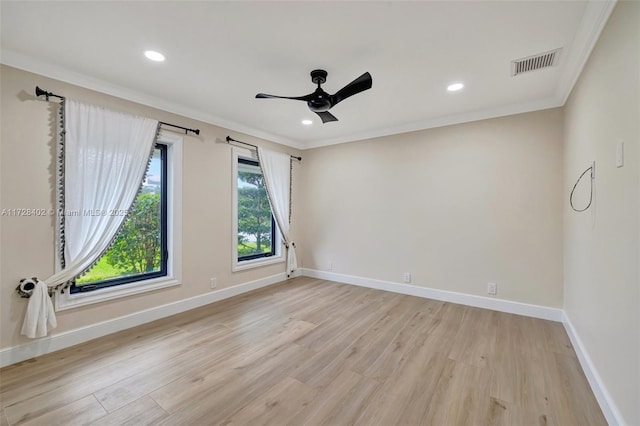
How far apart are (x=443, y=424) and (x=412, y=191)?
306cm

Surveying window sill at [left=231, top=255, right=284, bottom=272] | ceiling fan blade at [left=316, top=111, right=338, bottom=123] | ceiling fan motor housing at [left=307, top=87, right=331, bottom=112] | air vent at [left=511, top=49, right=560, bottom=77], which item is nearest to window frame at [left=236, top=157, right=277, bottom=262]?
window sill at [left=231, top=255, right=284, bottom=272]

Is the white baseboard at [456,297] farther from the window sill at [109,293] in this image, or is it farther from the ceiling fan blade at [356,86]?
the ceiling fan blade at [356,86]

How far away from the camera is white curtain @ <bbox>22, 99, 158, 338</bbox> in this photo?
2482mm

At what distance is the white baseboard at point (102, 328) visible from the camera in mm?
2322

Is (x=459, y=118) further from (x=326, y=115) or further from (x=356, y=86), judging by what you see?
(x=356, y=86)

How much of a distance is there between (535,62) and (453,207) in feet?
6.25

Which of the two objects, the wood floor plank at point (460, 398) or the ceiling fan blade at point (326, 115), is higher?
the ceiling fan blade at point (326, 115)

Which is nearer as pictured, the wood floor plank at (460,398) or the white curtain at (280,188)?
the wood floor plank at (460,398)

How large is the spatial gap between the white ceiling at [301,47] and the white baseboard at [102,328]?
2.41 metres

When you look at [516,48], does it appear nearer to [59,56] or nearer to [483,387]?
[483,387]

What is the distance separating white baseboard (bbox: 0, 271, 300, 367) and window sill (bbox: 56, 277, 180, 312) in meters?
0.24

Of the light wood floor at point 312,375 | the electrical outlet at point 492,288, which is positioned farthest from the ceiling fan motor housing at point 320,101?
the electrical outlet at point 492,288

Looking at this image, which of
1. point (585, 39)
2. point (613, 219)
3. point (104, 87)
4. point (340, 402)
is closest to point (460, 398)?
point (340, 402)

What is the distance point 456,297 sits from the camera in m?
3.82
